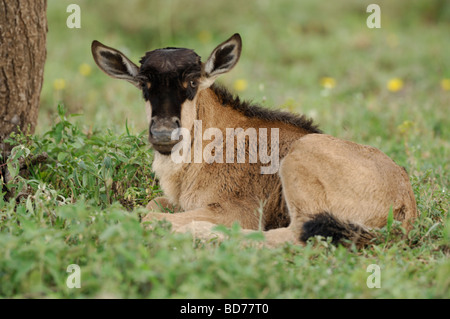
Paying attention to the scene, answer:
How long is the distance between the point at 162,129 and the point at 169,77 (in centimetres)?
46

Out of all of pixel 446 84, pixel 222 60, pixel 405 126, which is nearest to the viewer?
pixel 222 60

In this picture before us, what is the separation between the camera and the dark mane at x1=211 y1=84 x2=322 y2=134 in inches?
209

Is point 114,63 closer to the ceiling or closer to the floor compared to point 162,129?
closer to the ceiling

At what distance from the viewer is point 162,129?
176 inches

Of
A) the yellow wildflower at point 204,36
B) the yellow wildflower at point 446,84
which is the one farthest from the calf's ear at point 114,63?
the yellow wildflower at point 204,36

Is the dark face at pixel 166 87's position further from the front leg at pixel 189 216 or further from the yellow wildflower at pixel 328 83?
the yellow wildflower at pixel 328 83

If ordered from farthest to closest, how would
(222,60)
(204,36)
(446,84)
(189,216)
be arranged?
(204,36) → (446,84) → (222,60) → (189,216)

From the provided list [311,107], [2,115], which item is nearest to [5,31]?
[2,115]

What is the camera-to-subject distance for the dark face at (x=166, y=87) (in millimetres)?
4516

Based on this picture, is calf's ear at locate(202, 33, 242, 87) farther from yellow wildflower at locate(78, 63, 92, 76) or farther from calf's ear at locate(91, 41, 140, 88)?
yellow wildflower at locate(78, 63, 92, 76)

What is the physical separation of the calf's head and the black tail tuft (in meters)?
1.30

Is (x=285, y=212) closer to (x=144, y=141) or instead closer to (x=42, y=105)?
(x=144, y=141)

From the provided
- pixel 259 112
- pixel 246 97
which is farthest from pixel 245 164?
pixel 246 97

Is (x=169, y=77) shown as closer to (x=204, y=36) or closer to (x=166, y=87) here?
(x=166, y=87)
